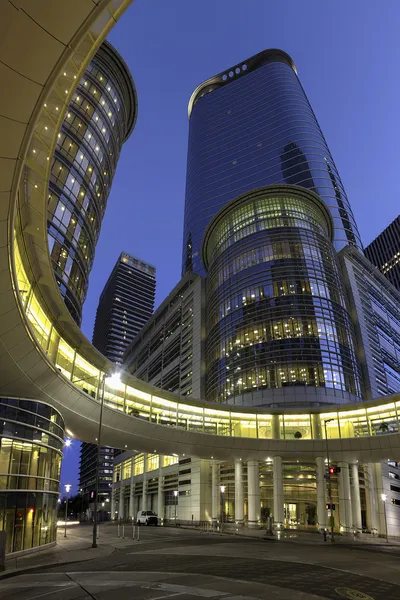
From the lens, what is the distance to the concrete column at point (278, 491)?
51.5 meters

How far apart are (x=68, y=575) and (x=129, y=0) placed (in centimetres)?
1845

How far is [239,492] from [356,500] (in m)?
14.5

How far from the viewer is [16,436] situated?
76.9 ft

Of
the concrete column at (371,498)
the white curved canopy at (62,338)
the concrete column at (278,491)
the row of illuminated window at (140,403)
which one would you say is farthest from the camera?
the concrete column at (371,498)

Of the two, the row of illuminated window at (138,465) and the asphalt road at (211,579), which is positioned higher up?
the row of illuminated window at (138,465)

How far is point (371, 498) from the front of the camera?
2240 inches

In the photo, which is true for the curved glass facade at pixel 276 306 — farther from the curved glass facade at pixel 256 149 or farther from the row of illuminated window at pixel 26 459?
the row of illuminated window at pixel 26 459

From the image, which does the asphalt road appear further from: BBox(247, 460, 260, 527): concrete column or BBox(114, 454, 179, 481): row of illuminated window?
BBox(114, 454, 179, 481): row of illuminated window

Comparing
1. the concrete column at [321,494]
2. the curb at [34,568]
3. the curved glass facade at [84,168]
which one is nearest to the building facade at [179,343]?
the concrete column at [321,494]

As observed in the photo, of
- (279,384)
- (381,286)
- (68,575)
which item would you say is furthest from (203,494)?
(381,286)

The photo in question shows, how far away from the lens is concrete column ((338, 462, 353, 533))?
49.9 meters

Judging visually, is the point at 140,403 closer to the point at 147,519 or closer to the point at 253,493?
the point at 253,493

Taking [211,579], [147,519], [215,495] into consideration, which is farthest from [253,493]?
[211,579]

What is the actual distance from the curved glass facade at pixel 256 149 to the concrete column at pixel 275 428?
53807 mm
